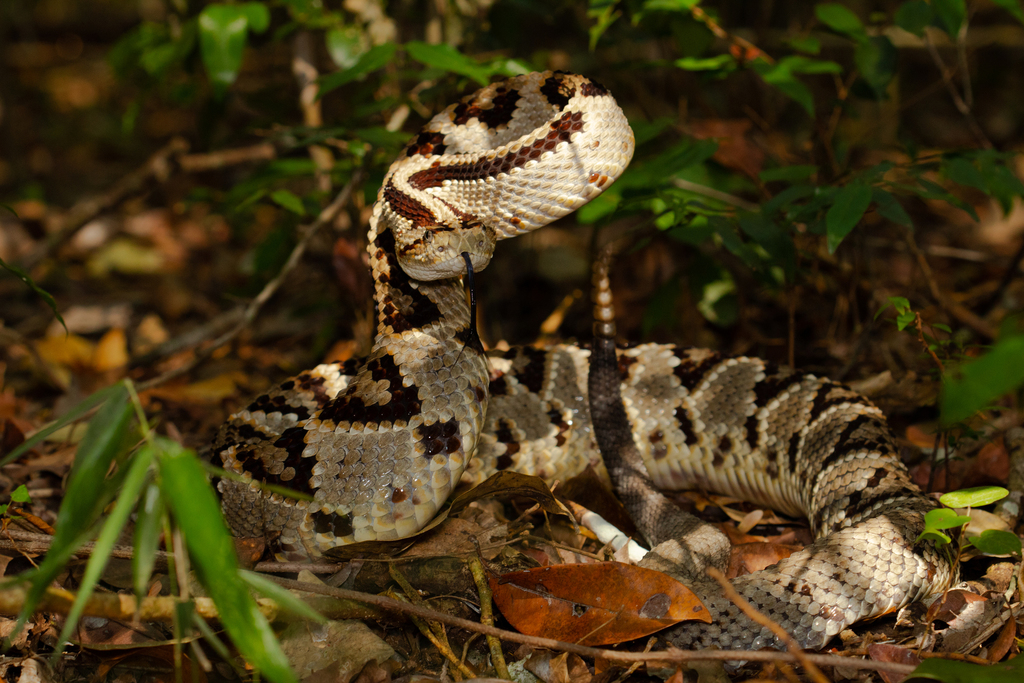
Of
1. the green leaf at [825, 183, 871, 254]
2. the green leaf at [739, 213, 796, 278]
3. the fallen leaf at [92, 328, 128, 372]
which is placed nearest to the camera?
the green leaf at [825, 183, 871, 254]

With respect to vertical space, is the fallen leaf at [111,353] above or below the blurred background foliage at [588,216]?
below

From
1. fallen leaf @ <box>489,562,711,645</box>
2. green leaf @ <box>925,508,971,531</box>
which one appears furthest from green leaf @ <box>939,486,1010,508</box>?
fallen leaf @ <box>489,562,711,645</box>

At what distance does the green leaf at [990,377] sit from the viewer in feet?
4.61

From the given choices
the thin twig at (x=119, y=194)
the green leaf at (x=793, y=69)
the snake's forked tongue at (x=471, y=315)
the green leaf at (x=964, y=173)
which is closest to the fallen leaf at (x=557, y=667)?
the snake's forked tongue at (x=471, y=315)

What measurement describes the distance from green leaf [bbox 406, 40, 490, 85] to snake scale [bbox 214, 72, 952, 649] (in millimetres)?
156

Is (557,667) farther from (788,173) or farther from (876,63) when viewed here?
(876,63)

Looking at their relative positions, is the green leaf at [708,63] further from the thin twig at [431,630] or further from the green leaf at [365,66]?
the thin twig at [431,630]

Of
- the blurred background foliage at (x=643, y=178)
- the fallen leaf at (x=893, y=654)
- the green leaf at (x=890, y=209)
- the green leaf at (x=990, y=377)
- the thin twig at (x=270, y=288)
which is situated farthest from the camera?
the thin twig at (x=270, y=288)

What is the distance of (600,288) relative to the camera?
3381 mm

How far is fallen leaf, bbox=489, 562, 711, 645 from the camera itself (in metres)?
2.55

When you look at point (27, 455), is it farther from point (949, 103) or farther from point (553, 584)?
point (949, 103)

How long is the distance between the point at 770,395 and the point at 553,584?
176 cm

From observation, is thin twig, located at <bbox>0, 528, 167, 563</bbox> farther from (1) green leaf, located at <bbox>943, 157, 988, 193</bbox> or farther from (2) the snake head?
(1) green leaf, located at <bbox>943, 157, 988, 193</bbox>

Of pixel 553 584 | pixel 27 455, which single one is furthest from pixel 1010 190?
pixel 27 455
